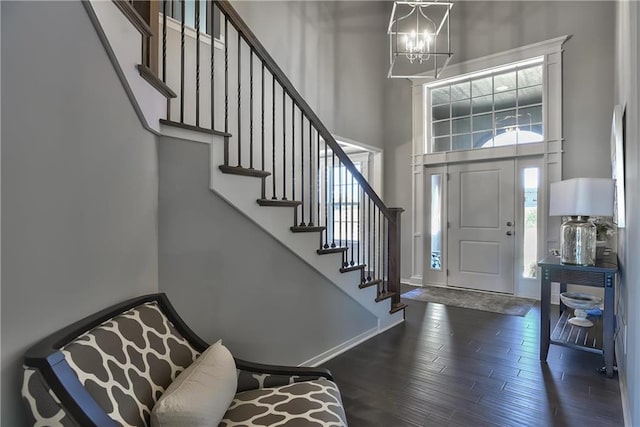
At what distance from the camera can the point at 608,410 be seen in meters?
2.07

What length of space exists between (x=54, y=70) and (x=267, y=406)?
144cm

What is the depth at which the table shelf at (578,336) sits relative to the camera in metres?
2.70

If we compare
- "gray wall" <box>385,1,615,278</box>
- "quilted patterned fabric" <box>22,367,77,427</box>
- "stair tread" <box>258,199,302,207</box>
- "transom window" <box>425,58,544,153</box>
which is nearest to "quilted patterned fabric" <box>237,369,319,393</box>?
"quilted patterned fabric" <box>22,367,77,427</box>

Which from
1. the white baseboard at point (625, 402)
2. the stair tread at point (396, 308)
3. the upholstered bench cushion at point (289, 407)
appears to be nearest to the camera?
the upholstered bench cushion at point (289, 407)

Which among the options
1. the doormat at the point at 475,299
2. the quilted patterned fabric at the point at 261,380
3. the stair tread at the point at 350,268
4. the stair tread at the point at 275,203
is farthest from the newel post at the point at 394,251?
the quilted patterned fabric at the point at 261,380

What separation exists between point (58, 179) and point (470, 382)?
2.64 metres

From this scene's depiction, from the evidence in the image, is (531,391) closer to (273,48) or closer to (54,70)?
(54,70)

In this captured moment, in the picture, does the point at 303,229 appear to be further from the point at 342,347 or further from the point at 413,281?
the point at 413,281

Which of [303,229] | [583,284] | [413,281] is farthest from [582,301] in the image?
[413,281]

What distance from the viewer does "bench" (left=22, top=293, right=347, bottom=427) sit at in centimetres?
93

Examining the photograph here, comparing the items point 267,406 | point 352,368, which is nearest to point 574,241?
point 352,368

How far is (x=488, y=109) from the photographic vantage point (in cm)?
503

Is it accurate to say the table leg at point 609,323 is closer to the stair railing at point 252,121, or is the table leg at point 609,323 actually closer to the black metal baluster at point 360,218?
the stair railing at point 252,121

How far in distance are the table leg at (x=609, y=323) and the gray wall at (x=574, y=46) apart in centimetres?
225
